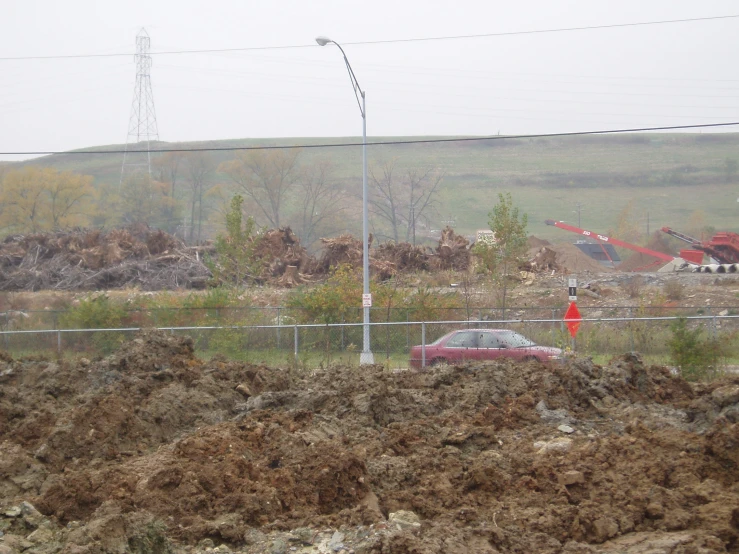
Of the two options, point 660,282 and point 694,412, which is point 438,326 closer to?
point 694,412

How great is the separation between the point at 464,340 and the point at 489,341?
0.68 m

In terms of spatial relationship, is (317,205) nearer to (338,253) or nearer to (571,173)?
(571,173)

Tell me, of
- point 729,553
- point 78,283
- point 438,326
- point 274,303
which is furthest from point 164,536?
point 78,283

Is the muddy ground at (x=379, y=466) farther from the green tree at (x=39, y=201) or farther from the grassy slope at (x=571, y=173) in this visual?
the grassy slope at (x=571, y=173)

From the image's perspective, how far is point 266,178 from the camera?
295 ft

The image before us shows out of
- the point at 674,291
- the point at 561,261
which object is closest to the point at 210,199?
the point at 561,261

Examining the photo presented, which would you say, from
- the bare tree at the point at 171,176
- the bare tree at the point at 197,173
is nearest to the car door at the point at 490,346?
the bare tree at the point at 171,176

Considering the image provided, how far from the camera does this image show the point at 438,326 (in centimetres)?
2428

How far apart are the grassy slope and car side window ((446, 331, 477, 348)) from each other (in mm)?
71635

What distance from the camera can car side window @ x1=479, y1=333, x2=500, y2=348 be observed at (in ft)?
68.7

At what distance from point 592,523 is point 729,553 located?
49.9 inches

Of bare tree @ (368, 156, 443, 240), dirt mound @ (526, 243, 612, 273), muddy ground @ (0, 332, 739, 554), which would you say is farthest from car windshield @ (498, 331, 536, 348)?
bare tree @ (368, 156, 443, 240)

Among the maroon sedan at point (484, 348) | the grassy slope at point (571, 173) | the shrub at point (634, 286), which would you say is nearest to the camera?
the maroon sedan at point (484, 348)

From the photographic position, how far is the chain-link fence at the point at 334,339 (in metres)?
22.5
